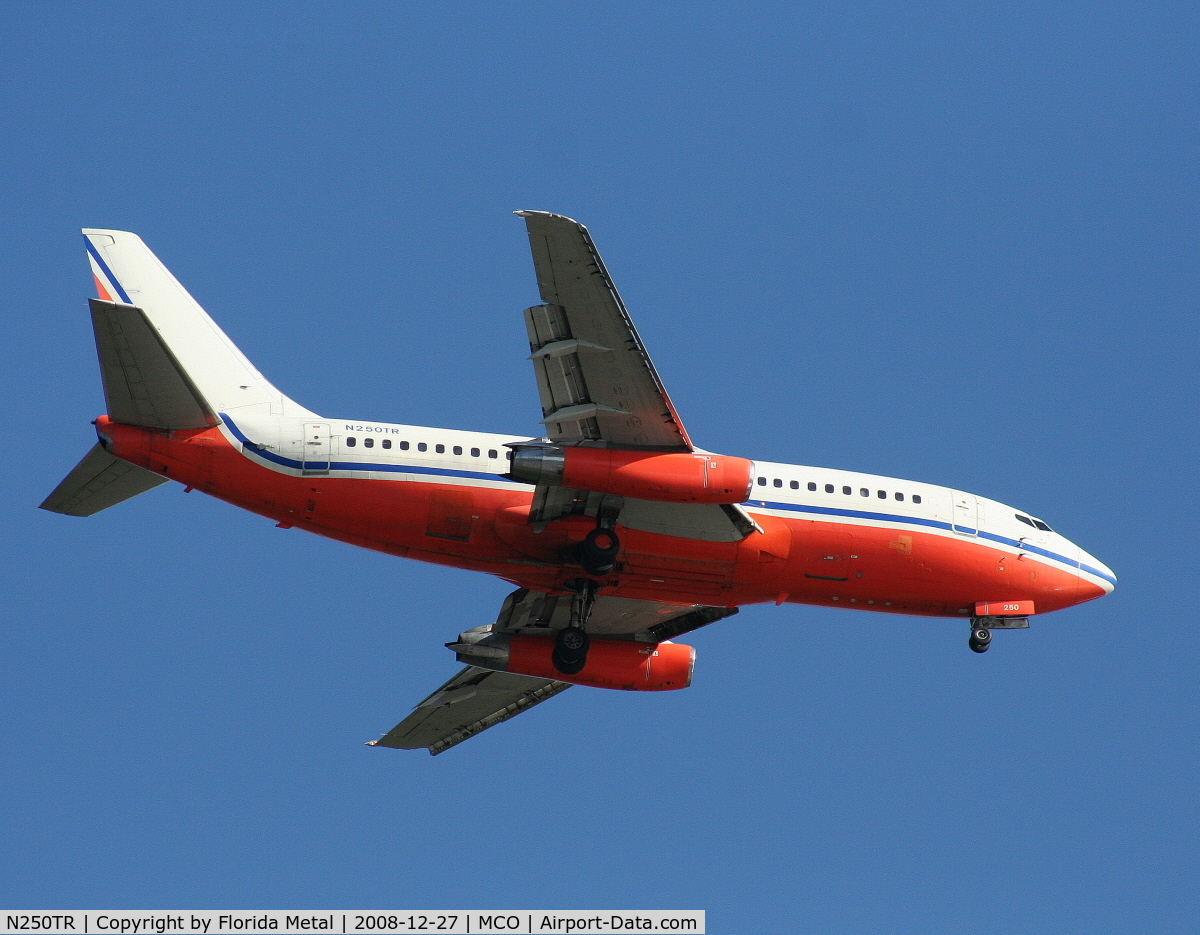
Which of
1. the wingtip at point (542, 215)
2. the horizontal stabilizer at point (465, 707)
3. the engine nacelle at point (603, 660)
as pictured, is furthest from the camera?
the horizontal stabilizer at point (465, 707)

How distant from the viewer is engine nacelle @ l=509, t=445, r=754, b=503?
27375mm

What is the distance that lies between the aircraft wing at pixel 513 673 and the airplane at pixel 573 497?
0.08 metres

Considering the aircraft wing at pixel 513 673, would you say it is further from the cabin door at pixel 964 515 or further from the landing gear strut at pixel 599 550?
the cabin door at pixel 964 515

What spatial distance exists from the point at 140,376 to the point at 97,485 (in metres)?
3.68

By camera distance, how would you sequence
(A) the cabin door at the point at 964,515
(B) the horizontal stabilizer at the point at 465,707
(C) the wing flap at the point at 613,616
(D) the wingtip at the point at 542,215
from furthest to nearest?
1. (B) the horizontal stabilizer at the point at 465,707
2. (C) the wing flap at the point at 613,616
3. (A) the cabin door at the point at 964,515
4. (D) the wingtip at the point at 542,215

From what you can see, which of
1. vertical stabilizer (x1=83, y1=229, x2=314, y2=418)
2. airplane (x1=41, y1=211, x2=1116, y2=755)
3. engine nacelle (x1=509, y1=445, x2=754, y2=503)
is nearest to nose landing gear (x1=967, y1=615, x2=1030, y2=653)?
airplane (x1=41, y1=211, x2=1116, y2=755)

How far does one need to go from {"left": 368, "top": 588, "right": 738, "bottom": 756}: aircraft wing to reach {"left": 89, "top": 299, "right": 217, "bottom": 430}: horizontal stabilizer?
9299 mm

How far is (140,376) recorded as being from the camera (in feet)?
88.2

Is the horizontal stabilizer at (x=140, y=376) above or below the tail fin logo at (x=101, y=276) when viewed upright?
below

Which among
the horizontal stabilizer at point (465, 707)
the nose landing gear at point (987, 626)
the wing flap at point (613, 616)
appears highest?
the wing flap at point (613, 616)

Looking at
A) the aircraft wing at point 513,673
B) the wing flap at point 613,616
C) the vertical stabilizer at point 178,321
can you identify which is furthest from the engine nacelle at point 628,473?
the wing flap at point 613,616

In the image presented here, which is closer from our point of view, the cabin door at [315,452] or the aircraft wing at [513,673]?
the cabin door at [315,452]

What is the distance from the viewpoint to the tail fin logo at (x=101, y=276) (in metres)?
30.4

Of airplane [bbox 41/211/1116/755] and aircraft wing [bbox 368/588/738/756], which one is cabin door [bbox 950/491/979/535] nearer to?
airplane [bbox 41/211/1116/755]
